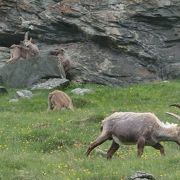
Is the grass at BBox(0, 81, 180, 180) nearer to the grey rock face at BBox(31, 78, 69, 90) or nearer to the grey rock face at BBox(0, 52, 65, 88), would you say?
the grey rock face at BBox(31, 78, 69, 90)

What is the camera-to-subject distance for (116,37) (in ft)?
125

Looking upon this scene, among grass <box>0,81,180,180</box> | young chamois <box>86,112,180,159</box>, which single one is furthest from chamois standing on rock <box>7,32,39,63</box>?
young chamois <box>86,112,180,159</box>

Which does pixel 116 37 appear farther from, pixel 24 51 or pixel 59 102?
pixel 59 102

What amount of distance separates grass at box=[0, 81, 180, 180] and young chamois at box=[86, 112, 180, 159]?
0.42 meters

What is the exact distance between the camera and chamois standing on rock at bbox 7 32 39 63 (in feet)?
121

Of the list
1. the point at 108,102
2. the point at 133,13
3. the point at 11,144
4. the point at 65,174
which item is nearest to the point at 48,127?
the point at 11,144

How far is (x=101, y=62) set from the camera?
37.9m

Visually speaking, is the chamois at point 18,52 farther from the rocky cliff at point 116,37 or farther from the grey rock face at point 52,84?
the grey rock face at point 52,84

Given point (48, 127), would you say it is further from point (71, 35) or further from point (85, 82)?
point (71, 35)

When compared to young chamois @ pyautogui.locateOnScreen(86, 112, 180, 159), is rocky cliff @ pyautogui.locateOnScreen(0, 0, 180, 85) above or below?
below

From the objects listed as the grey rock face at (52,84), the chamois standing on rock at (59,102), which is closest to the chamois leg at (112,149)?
the chamois standing on rock at (59,102)

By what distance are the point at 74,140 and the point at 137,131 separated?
12.7 feet

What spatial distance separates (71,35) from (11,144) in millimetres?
22081

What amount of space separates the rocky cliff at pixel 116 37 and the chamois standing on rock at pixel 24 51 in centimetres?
193
